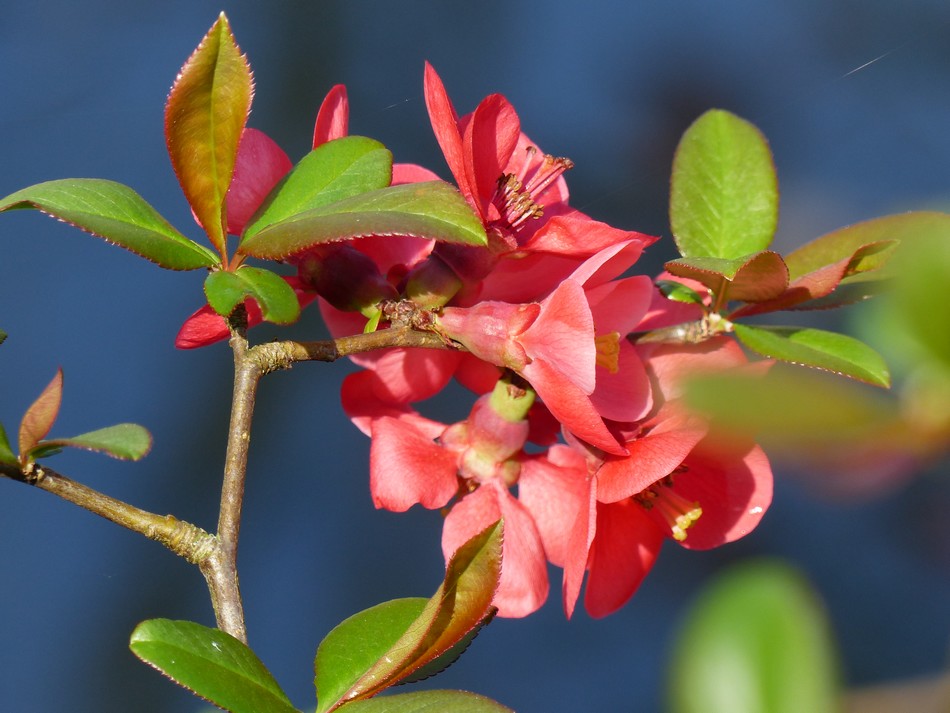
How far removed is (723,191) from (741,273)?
8 cm

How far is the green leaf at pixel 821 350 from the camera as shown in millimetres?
381

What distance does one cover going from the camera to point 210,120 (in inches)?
14.3

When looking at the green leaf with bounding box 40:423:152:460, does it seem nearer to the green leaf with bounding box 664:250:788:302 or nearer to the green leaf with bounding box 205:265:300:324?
the green leaf with bounding box 205:265:300:324

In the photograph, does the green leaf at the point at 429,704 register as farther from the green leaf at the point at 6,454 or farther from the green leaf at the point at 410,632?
the green leaf at the point at 6,454

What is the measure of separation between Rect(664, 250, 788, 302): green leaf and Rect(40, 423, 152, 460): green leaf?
21cm

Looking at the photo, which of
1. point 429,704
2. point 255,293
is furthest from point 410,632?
point 255,293

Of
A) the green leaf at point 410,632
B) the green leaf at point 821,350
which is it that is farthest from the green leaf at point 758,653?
the green leaf at point 821,350

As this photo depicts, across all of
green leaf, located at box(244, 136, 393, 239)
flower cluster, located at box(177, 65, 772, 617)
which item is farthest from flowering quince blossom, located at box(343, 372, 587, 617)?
green leaf, located at box(244, 136, 393, 239)

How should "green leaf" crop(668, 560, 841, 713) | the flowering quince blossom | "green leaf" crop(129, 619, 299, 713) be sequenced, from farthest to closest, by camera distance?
the flowering quince blossom < "green leaf" crop(129, 619, 299, 713) < "green leaf" crop(668, 560, 841, 713)

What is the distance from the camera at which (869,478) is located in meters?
0.14

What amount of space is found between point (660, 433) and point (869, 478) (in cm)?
25

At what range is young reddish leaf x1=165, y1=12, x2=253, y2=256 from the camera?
0.35 meters

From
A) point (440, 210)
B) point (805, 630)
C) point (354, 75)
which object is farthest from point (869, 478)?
point (354, 75)

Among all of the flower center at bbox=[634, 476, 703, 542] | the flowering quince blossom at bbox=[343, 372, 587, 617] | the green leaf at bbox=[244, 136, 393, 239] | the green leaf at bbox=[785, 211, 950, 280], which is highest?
the green leaf at bbox=[244, 136, 393, 239]
